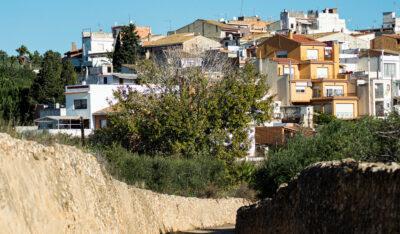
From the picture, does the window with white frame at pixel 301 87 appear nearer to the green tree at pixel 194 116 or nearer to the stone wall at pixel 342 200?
the green tree at pixel 194 116

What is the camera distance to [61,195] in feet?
82.4

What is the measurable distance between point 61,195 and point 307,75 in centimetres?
7949

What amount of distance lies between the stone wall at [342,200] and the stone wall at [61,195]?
5.88 meters

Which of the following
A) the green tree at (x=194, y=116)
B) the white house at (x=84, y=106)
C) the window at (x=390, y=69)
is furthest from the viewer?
the window at (x=390, y=69)

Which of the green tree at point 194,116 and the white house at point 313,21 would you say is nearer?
the green tree at point 194,116

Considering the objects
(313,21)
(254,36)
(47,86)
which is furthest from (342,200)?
(313,21)

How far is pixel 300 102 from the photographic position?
98562 millimetres

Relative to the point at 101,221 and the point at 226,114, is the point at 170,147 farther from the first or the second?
the point at 101,221

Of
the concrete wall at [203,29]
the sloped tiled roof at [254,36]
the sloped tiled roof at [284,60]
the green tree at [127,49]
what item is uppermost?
the concrete wall at [203,29]

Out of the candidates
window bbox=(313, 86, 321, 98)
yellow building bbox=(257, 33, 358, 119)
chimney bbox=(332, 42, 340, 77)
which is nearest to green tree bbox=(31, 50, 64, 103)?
yellow building bbox=(257, 33, 358, 119)

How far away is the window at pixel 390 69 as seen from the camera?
109 meters

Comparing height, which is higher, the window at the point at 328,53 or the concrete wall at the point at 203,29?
the concrete wall at the point at 203,29

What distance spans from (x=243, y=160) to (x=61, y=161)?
32.9m

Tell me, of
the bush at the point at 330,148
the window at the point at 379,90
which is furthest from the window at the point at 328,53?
the bush at the point at 330,148
